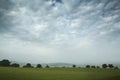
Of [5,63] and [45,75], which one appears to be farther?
[5,63]

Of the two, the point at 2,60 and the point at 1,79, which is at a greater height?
the point at 2,60

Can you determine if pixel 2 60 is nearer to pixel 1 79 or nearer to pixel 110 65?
pixel 1 79

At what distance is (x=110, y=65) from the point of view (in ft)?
346

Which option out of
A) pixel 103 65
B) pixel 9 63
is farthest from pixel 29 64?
pixel 103 65

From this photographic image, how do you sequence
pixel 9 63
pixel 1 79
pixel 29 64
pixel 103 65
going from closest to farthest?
1. pixel 1 79
2. pixel 9 63
3. pixel 29 64
4. pixel 103 65

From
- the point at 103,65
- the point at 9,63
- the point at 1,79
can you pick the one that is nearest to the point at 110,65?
the point at 103,65

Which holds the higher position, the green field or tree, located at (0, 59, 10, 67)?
tree, located at (0, 59, 10, 67)

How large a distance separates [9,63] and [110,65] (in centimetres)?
7277

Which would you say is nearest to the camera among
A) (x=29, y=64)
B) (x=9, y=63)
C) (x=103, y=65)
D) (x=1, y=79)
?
(x=1, y=79)

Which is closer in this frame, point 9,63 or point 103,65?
point 9,63

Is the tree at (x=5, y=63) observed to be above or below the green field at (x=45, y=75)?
above

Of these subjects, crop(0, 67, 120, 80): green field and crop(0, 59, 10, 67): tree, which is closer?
crop(0, 67, 120, 80): green field

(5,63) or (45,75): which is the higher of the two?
(5,63)

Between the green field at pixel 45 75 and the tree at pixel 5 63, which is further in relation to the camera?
the tree at pixel 5 63
